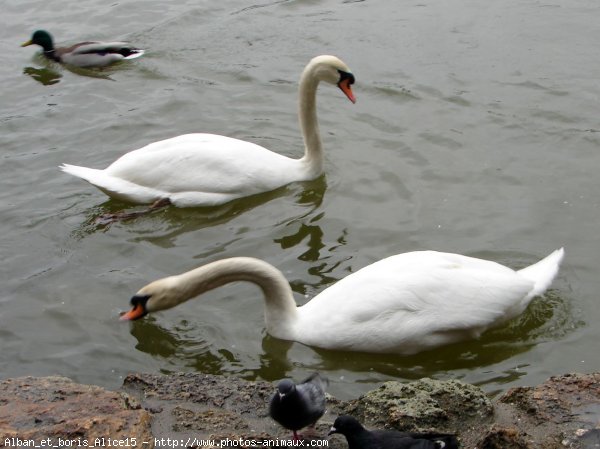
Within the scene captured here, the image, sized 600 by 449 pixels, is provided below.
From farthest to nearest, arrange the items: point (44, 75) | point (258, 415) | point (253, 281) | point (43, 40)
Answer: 1. point (43, 40)
2. point (44, 75)
3. point (253, 281)
4. point (258, 415)

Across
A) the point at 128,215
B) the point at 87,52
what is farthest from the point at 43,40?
the point at 128,215

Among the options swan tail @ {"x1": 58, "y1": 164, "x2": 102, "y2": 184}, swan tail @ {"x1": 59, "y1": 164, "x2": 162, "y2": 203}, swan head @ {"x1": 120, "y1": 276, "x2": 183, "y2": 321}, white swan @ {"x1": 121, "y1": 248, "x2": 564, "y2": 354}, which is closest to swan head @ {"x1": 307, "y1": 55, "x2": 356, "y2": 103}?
swan tail @ {"x1": 59, "y1": 164, "x2": 162, "y2": 203}

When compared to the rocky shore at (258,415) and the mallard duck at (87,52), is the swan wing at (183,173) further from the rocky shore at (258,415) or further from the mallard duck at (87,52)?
the mallard duck at (87,52)

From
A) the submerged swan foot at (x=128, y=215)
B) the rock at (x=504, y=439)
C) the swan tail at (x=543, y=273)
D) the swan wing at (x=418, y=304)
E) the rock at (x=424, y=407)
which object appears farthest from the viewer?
the submerged swan foot at (x=128, y=215)

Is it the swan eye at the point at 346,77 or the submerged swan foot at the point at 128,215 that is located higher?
the swan eye at the point at 346,77

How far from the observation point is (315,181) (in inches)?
319

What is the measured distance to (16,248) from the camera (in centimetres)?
724

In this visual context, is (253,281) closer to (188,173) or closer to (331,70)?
(188,173)

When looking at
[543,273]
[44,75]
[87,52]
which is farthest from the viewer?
[44,75]

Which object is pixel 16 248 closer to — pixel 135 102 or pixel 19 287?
pixel 19 287

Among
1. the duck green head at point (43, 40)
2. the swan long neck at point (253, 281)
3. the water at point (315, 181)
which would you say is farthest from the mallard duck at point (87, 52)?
the swan long neck at point (253, 281)

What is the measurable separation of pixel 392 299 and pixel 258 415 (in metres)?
1.41

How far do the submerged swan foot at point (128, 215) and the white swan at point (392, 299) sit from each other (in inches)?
84.2

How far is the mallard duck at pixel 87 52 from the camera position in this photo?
11125 millimetres
